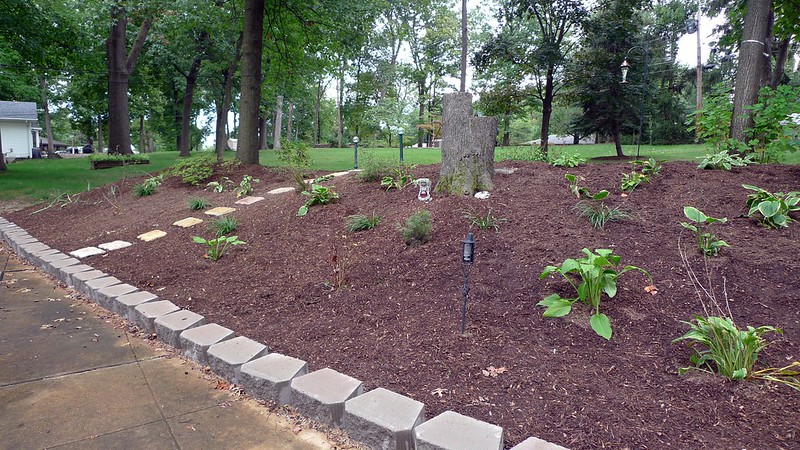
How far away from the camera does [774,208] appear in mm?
3072

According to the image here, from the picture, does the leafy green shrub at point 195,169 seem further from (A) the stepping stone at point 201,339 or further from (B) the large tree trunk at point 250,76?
(A) the stepping stone at point 201,339

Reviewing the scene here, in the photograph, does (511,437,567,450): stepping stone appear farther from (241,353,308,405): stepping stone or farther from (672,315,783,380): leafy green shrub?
(241,353,308,405): stepping stone

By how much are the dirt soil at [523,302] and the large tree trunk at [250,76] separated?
140 inches

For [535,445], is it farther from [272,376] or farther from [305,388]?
[272,376]

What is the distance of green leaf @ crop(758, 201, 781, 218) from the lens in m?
3.07

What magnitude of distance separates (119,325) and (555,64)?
10.7 meters

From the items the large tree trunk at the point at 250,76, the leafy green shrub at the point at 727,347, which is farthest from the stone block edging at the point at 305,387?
the large tree trunk at the point at 250,76

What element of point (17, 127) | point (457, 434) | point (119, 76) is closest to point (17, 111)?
point (17, 127)

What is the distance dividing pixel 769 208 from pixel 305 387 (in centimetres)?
324

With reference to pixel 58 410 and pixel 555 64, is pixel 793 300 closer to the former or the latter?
pixel 58 410

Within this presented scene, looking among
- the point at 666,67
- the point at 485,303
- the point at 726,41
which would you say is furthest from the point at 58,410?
the point at 666,67

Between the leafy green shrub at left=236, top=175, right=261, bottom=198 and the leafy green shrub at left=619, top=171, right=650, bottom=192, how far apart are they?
457cm

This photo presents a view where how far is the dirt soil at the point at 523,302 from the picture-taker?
1.78 meters

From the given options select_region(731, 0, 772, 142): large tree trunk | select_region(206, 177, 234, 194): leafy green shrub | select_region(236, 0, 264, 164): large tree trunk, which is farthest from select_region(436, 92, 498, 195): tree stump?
select_region(236, 0, 264, 164): large tree trunk
